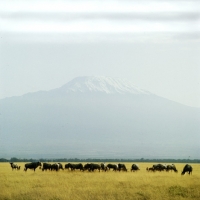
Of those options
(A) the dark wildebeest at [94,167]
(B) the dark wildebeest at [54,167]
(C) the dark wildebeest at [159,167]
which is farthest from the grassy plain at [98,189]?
(C) the dark wildebeest at [159,167]

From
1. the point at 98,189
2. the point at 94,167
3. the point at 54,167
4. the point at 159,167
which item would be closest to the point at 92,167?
the point at 94,167

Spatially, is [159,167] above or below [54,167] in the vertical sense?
above

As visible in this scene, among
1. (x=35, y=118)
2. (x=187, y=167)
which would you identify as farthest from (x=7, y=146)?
(x=187, y=167)

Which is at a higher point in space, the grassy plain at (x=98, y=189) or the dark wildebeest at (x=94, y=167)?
the dark wildebeest at (x=94, y=167)

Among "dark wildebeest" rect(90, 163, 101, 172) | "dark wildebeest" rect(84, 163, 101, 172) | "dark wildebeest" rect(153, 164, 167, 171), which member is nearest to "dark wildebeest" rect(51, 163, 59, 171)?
"dark wildebeest" rect(84, 163, 101, 172)

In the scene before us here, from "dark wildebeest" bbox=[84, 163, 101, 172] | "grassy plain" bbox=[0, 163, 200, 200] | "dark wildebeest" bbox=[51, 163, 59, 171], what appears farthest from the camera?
"dark wildebeest" bbox=[84, 163, 101, 172]

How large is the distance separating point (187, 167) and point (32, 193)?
7118 mm

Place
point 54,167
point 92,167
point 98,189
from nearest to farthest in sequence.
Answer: point 98,189
point 54,167
point 92,167

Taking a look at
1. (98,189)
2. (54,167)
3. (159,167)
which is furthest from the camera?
(159,167)

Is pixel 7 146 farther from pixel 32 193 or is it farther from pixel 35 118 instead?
pixel 32 193

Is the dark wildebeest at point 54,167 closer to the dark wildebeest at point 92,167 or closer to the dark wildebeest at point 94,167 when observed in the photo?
the dark wildebeest at point 92,167

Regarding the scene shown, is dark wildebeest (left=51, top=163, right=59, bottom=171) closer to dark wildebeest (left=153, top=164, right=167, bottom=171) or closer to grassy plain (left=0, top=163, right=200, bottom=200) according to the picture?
dark wildebeest (left=153, top=164, right=167, bottom=171)

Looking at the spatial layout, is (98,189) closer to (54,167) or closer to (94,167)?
(54,167)

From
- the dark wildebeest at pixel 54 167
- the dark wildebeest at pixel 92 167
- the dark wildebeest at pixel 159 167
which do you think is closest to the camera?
the dark wildebeest at pixel 54 167
